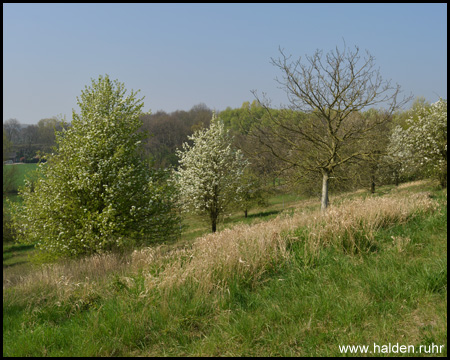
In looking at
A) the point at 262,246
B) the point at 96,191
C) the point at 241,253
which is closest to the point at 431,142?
the point at 96,191

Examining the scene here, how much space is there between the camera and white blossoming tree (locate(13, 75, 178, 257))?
43.8 ft

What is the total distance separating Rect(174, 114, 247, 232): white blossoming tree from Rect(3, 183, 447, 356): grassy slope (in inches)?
711

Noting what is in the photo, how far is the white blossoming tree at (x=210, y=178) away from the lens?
2373 cm

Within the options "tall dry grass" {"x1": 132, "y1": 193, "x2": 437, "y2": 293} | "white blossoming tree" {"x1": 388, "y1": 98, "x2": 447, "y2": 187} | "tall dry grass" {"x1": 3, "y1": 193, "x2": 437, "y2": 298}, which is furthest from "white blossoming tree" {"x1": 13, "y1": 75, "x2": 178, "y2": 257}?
"white blossoming tree" {"x1": 388, "y1": 98, "x2": 447, "y2": 187}

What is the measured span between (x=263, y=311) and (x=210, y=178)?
19.6 m

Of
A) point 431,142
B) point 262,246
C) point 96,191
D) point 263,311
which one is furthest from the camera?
point 431,142

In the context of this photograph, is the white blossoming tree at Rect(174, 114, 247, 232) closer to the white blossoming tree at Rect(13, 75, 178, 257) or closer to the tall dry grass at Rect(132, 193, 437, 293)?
the white blossoming tree at Rect(13, 75, 178, 257)

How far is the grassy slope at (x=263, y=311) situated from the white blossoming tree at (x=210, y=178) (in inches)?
711

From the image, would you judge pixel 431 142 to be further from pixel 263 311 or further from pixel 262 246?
pixel 263 311

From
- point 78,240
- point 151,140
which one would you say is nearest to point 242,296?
point 78,240

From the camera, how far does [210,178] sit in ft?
77.2

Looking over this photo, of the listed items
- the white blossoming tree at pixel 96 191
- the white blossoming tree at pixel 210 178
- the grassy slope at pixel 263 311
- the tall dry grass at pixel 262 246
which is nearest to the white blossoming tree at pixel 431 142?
the white blossoming tree at pixel 210 178

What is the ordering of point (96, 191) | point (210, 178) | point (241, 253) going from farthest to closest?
point (210, 178) < point (96, 191) < point (241, 253)

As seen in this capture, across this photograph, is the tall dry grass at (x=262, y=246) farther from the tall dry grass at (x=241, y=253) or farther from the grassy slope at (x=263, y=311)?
the grassy slope at (x=263, y=311)
